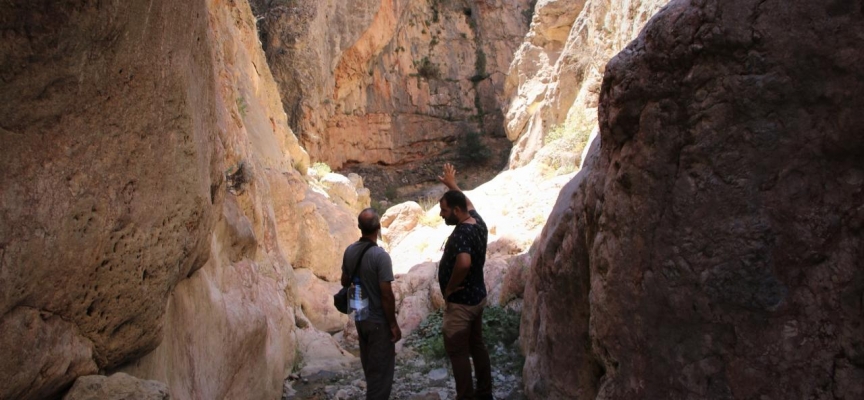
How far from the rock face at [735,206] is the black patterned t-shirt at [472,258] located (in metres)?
1.13

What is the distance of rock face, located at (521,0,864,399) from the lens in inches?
84.4

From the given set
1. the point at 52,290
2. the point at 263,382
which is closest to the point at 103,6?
the point at 52,290

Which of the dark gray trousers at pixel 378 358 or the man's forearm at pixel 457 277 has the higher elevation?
the man's forearm at pixel 457 277

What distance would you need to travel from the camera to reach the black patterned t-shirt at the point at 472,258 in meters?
4.02

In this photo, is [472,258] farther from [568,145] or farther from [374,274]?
[568,145]

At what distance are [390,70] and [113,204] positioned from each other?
2894cm

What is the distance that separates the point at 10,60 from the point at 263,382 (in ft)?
10.2

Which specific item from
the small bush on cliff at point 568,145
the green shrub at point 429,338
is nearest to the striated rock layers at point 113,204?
the green shrub at point 429,338

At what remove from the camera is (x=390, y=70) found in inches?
1199

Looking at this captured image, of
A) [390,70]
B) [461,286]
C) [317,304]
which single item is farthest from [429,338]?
[390,70]

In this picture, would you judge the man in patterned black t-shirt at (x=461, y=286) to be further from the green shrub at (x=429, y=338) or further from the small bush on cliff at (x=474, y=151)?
the small bush on cliff at (x=474, y=151)

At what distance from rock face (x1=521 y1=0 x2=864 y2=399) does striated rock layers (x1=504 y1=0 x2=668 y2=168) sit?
743 cm

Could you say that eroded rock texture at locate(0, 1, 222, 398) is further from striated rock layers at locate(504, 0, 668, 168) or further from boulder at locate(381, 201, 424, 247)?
boulder at locate(381, 201, 424, 247)

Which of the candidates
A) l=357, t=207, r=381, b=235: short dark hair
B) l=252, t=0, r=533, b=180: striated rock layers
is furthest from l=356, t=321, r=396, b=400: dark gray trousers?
l=252, t=0, r=533, b=180: striated rock layers
